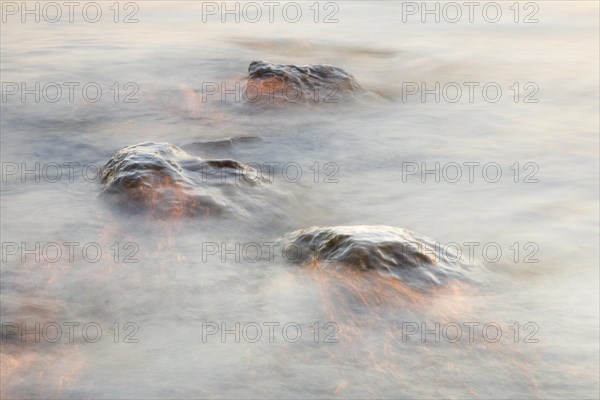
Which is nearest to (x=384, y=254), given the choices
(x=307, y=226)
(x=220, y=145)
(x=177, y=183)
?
(x=307, y=226)

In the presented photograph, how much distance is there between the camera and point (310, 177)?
262 inches

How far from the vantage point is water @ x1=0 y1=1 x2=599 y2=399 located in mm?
3752

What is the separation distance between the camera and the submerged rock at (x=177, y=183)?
548 centimetres

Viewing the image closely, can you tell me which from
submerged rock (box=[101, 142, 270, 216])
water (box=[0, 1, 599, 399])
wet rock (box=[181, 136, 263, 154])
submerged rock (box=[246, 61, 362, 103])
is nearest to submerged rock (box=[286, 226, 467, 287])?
water (box=[0, 1, 599, 399])

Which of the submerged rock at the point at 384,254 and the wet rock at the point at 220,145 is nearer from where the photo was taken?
the submerged rock at the point at 384,254

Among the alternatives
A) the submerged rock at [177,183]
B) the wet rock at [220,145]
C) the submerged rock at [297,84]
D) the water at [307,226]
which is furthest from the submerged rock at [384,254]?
the submerged rock at [297,84]

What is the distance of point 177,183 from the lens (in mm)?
5617

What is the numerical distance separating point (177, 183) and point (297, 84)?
3.32 metres

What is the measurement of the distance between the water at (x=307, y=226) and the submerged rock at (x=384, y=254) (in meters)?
0.11

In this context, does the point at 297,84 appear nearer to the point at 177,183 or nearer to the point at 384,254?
the point at 177,183

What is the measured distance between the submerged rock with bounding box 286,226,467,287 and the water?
111 millimetres

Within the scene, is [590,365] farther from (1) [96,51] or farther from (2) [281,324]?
(1) [96,51]

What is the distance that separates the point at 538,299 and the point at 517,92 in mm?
5689

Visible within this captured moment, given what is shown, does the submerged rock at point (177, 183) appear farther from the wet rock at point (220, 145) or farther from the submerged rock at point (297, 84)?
the submerged rock at point (297, 84)
